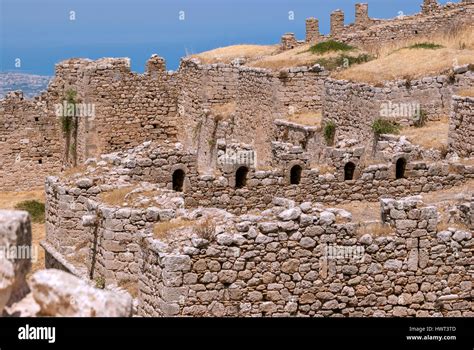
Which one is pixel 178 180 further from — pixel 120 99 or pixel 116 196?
pixel 120 99

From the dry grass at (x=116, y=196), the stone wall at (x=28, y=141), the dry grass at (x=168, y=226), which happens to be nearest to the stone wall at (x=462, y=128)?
the dry grass at (x=116, y=196)

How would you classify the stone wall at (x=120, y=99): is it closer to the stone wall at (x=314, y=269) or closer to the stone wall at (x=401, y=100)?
the stone wall at (x=401, y=100)

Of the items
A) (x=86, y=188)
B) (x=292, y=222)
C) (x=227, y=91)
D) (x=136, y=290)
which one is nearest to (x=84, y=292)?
(x=292, y=222)

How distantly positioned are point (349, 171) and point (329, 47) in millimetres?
17833

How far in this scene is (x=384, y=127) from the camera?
26.3 m

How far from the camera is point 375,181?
58.4ft

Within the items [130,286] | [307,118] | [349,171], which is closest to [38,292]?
[130,286]

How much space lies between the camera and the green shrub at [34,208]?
31.3 metres

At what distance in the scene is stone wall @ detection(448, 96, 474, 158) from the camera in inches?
869

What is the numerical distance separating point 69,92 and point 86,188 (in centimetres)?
1897

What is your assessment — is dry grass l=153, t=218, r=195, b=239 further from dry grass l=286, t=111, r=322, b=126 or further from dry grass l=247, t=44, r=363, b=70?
dry grass l=247, t=44, r=363, b=70

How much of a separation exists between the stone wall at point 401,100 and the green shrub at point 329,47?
713 cm

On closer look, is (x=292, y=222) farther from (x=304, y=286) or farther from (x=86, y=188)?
(x=86, y=188)

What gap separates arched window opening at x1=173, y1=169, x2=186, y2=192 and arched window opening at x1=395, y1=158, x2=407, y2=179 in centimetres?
337
